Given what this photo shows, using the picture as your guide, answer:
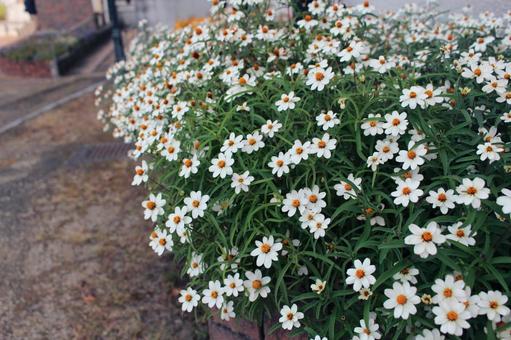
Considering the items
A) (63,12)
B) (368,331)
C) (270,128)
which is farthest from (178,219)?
(63,12)

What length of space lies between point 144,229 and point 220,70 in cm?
144

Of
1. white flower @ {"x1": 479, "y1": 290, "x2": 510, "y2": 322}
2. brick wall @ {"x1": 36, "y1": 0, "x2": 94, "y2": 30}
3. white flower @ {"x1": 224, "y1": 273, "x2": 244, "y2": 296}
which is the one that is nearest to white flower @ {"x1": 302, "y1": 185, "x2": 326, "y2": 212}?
white flower @ {"x1": 224, "y1": 273, "x2": 244, "y2": 296}

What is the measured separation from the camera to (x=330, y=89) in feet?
6.59

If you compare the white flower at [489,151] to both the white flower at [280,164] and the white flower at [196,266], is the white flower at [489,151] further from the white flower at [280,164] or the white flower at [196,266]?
the white flower at [196,266]

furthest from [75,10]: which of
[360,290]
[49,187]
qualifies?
[360,290]

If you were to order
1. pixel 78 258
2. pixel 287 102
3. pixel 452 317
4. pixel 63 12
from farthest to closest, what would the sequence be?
pixel 63 12
pixel 78 258
pixel 287 102
pixel 452 317

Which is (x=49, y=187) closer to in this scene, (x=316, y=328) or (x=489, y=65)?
(x=316, y=328)

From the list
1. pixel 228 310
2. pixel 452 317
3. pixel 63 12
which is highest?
pixel 452 317

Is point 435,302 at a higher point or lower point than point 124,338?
higher

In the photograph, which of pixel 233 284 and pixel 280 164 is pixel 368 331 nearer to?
pixel 233 284

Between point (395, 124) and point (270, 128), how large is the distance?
0.44 metres

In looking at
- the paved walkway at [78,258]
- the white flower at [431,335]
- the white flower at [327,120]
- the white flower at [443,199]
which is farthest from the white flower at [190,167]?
the paved walkway at [78,258]

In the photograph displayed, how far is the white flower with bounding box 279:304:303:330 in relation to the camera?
1.49 meters

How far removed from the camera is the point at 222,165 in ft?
5.49
